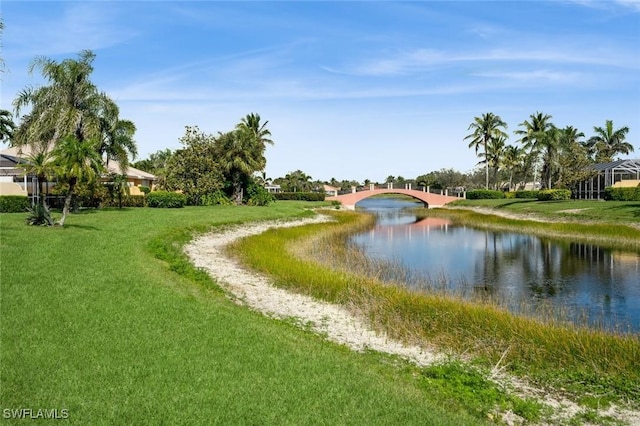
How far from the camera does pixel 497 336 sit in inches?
498

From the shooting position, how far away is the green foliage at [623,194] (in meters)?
55.5

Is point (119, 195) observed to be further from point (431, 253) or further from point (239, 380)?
point (239, 380)

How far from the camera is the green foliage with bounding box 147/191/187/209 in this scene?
4831 centimetres

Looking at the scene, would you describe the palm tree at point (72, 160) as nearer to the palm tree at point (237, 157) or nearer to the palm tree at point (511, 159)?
the palm tree at point (237, 157)

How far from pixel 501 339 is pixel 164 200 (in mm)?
41429

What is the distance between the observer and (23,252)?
16.4m

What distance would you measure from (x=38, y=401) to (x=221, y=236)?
24750 mm

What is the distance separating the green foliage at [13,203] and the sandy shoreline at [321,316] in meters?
14.5

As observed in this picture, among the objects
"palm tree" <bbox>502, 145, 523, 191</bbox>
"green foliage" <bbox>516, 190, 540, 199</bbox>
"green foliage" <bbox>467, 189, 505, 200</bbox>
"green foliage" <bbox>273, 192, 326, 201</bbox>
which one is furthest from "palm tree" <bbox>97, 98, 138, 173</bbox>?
"palm tree" <bbox>502, 145, 523, 191</bbox>

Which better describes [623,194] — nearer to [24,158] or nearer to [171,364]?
[24,158]

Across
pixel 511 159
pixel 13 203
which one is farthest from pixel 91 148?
pixel 511 159

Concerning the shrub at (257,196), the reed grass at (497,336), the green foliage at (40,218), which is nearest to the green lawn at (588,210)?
the shrub at (257,196)

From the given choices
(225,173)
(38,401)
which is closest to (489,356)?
(38,401)

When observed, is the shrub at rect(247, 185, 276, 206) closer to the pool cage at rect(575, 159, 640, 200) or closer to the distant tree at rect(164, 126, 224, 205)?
the distant tree at rect(164, 126, 224, 205)
